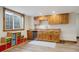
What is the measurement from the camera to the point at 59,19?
6.32 metres

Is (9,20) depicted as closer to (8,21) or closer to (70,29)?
(8,21)

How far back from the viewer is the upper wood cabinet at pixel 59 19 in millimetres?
6152

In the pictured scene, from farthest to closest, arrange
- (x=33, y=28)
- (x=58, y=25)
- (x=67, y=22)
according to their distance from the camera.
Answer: (x=33, y=28), (x=58, y=25), (x=67, y=22)

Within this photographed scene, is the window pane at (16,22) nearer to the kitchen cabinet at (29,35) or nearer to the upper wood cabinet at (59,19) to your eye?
the kitchen cabinet at (29,35)

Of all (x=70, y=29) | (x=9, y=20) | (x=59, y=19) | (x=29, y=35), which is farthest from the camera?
(x=29, y=35)

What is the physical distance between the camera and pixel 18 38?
5.14 meters

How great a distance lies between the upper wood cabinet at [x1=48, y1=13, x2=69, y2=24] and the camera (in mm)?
6152

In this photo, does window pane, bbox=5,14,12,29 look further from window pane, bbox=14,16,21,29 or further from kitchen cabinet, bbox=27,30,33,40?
kitchen cabinet, bbox=27,30,33,40

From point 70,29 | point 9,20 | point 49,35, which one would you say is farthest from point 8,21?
point 70,29

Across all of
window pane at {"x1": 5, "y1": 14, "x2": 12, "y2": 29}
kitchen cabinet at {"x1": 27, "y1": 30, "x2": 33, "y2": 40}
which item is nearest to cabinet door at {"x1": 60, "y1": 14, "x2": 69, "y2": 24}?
kitchen cabinet at {"x1": 27, "y1": 30, "x2": 33, "y2": 40}
